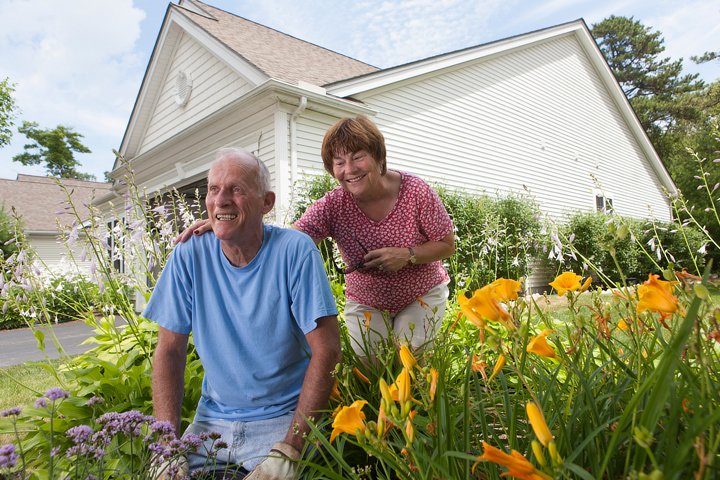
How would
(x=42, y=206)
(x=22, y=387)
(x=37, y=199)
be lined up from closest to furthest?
1. (x=22, y=387)
2. (x=42, y=206)
3. (x=37, y=199)

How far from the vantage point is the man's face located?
1.88 meters

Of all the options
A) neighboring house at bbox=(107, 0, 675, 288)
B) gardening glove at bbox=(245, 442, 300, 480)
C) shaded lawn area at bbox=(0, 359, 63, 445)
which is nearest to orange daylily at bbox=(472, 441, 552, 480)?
gardening glove at bbox=(245, 442, 300, 480)

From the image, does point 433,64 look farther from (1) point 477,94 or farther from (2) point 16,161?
(2) point 16,161

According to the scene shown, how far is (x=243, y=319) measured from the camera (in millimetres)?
1872

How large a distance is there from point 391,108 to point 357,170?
9148 millimetres

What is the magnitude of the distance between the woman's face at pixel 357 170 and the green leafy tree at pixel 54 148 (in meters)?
43.4

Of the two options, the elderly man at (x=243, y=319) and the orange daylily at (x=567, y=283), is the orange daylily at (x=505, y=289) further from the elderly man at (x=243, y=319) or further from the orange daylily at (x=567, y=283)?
the elderly man at (x=243, y=319)

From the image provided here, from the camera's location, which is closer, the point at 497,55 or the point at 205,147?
the point at 205,147

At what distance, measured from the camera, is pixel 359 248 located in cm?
265

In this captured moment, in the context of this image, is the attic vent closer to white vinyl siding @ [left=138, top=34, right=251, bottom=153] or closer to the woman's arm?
white vinyl siding @ [left=138, top=34, right=251, bottom=153]

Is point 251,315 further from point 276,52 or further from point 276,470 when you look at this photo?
point 276,52

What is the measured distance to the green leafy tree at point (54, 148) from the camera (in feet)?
128

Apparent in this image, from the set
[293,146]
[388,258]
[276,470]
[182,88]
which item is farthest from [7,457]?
[182,88]

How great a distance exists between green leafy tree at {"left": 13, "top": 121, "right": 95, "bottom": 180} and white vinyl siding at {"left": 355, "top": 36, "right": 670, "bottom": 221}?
121 ft
